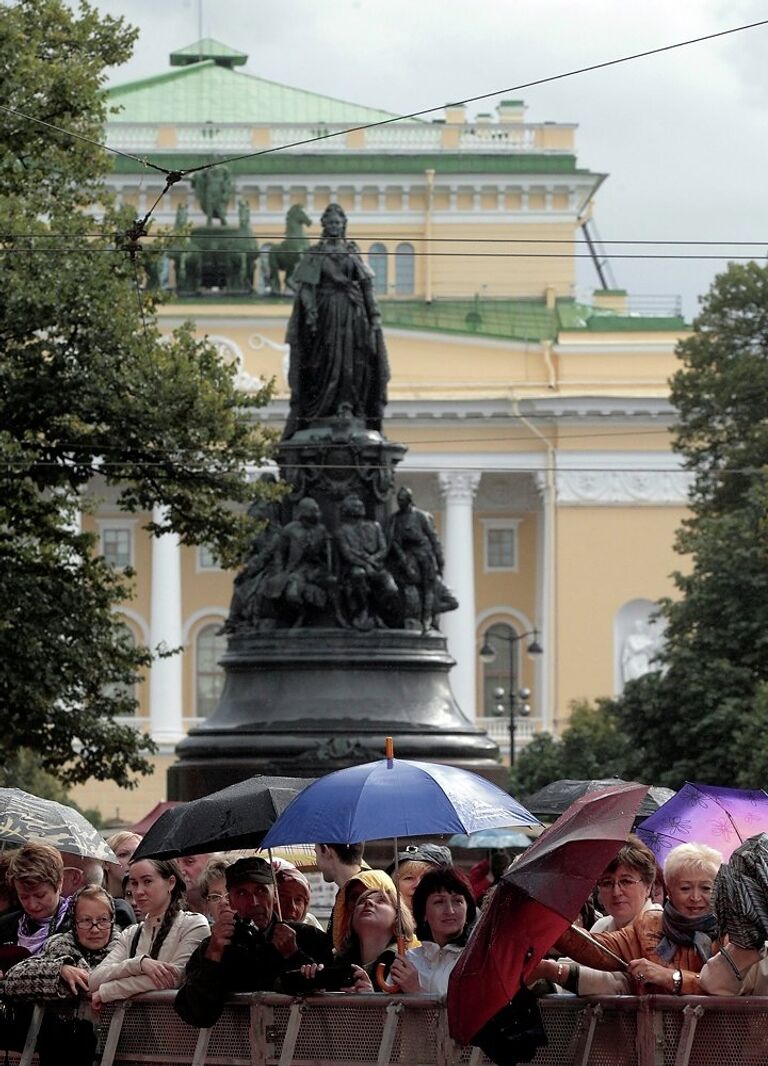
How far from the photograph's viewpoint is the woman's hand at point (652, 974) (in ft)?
30.4

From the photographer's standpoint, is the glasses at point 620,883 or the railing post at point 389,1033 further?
the glasses at point 620,883

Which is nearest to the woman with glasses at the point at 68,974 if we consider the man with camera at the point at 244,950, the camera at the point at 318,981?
the man with camera at the point at 244,950

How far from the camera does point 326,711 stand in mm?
21656

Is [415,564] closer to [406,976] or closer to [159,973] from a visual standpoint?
[159,973]

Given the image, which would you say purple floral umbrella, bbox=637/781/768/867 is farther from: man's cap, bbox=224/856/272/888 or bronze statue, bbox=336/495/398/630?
bronze statue, bbox=336/495/398/630

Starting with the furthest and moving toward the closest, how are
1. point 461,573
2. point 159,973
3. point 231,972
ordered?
point 461,573, point 159,973, point 231,972

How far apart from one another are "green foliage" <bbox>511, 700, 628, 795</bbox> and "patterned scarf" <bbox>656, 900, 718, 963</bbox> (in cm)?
4064

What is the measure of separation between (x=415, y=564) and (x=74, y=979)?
39.0ft

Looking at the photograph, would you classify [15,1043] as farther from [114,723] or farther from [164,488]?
[114,723]

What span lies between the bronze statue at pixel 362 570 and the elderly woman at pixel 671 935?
471 inches

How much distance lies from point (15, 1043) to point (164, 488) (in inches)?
606

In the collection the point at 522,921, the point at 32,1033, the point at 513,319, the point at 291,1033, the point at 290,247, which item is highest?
the point at 290,247

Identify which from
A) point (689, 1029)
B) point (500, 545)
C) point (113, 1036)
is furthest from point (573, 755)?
point (689, 1029)

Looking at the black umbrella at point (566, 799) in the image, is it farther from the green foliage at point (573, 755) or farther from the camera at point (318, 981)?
the green foliage at point (573, 755)
